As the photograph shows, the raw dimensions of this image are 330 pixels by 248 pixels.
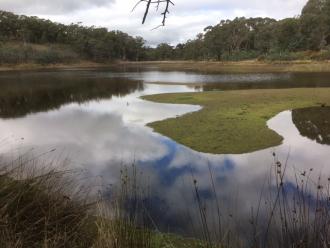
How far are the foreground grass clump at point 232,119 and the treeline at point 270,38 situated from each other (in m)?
47.2

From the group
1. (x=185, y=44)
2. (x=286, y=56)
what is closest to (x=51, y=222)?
(x=286, y=56)

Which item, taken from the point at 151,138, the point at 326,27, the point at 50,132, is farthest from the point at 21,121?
the point at 326,27

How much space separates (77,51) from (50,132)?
11115 centimetres

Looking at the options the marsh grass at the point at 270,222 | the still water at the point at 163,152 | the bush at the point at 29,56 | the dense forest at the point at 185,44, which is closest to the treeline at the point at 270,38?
the dense forest at the point at 185,44

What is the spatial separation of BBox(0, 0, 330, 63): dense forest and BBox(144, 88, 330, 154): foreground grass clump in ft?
155

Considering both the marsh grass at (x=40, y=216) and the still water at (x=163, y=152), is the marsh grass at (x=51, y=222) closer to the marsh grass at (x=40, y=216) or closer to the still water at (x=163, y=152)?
the marsh grass at (x=40, y=216)

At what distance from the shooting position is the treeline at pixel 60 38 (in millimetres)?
117794

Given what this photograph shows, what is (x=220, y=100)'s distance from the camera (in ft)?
87.6

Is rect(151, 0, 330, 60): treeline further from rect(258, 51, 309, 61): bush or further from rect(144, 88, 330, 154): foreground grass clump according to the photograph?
rect(144, 88, 330, 154): foreground grass clump

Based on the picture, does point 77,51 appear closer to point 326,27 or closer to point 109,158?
point 326,27

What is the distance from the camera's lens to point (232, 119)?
19.2m

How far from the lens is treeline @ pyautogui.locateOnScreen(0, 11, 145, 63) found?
11779 centimetres

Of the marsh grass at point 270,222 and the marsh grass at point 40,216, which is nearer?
the marsh grass at point 40,216

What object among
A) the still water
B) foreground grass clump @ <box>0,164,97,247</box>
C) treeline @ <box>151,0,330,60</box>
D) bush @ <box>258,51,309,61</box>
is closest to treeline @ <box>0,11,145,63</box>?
treeline @ <box>151,0,330,60</box>
